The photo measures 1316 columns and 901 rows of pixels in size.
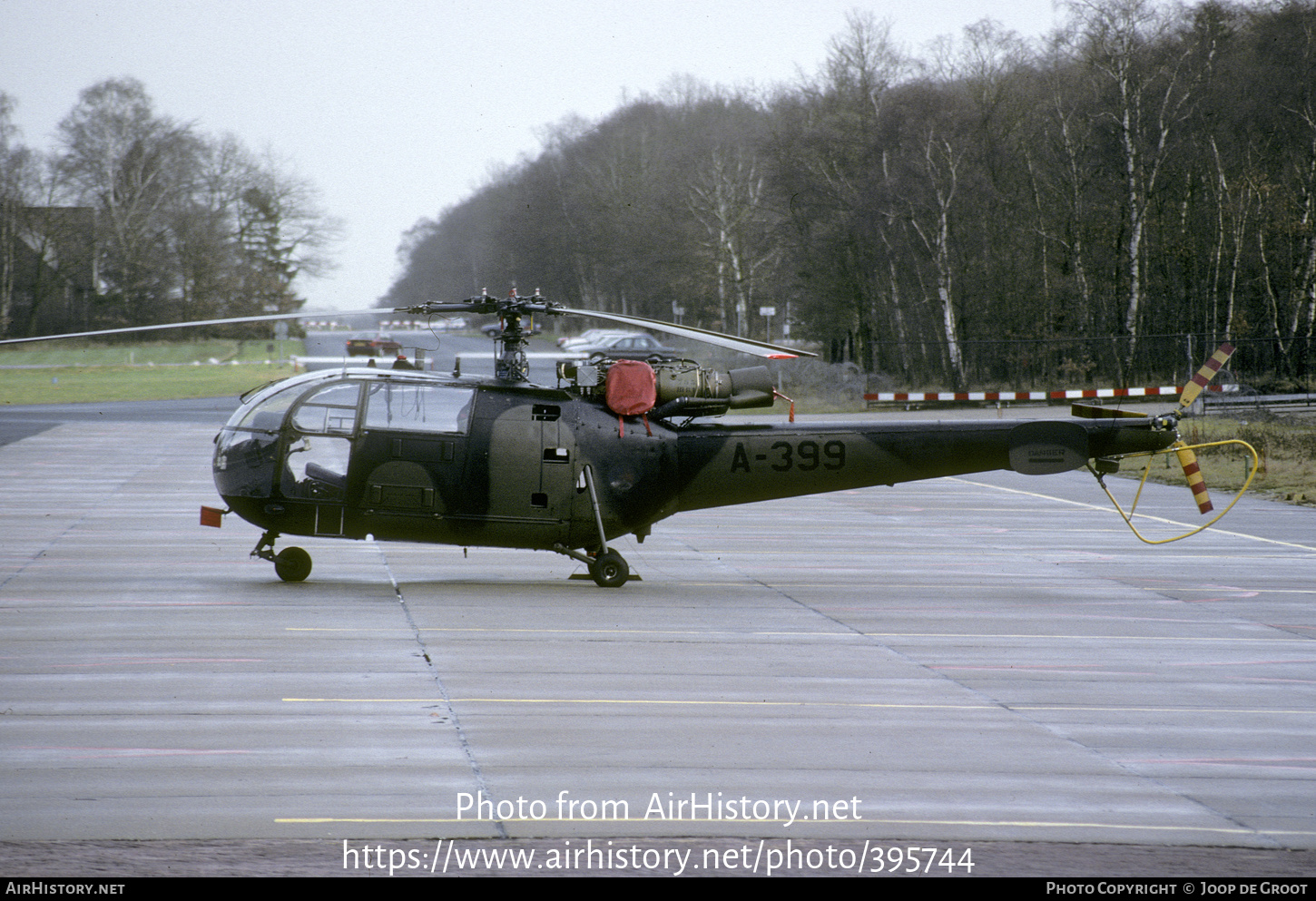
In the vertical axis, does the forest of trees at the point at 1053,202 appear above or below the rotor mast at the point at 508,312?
above

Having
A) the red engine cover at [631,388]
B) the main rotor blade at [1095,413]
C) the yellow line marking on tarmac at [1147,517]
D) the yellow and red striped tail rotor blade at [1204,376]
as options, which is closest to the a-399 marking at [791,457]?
the red engine cover at [631,388]

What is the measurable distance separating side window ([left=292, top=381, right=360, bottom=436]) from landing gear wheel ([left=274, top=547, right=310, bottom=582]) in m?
1.43

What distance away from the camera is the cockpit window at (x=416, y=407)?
11.3 m

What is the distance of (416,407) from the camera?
11.4 metres

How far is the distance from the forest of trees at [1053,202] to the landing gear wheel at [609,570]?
73.4 ft

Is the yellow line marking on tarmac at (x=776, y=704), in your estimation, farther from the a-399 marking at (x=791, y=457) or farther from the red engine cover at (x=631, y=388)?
the red engine cover at (x=631, y=388)

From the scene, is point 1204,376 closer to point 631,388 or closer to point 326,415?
point 631,388

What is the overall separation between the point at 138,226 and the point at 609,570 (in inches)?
2063

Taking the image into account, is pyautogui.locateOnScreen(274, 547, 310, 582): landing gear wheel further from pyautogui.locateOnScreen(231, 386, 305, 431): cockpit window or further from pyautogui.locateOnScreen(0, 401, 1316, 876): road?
pyautogui.locateOnScreen(231, 386, 305, 431): cockpit window

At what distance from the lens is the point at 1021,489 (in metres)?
23.2

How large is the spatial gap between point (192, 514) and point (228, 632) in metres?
8.18

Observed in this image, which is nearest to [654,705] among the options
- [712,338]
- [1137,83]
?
[712,338]

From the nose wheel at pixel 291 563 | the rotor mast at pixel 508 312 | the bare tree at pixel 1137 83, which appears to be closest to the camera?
the rotor mast at pixel 508 312

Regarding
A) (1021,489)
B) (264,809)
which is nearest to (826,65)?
(1021,489)
